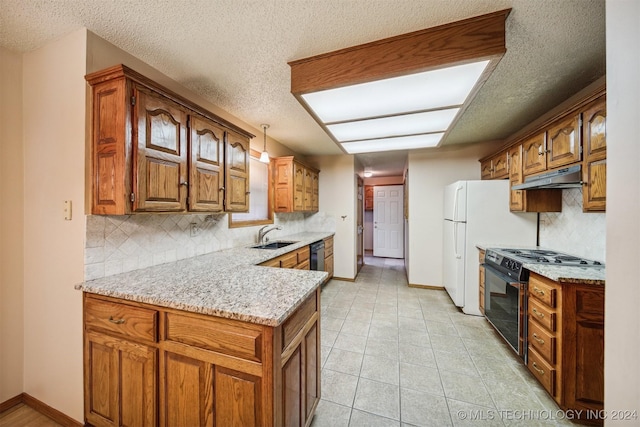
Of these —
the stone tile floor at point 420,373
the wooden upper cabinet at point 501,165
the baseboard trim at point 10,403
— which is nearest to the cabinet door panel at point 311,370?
the stone tile floor at point 420,373

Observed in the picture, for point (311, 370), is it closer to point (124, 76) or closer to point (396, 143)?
point (124, 76)

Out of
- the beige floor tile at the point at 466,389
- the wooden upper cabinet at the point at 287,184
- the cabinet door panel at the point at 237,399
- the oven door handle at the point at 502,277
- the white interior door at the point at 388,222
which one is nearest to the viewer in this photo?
the cabinet door panel at the point at 237,399

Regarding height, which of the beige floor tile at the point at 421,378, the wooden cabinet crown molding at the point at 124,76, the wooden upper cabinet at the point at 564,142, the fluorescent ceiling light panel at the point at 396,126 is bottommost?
the beige floor tile at the point at 421,378

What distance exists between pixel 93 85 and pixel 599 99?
10.8ft

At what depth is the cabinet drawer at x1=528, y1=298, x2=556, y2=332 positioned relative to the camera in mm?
1581

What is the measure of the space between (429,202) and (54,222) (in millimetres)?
4369

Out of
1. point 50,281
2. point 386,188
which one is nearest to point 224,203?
point 50,281

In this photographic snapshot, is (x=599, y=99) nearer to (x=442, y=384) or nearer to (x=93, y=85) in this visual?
(x=442, y=384)

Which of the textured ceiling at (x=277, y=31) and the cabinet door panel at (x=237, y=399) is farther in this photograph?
the textured ceiling at (x=277, y=31)

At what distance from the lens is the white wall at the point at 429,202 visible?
3.81 m

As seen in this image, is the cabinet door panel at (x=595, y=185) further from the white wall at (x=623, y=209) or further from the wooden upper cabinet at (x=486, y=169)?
the wooden upper cabinet at (x=486, y=169)

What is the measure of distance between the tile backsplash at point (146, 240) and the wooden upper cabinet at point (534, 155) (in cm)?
327

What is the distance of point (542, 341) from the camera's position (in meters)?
1.69

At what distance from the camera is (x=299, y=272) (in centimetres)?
159
